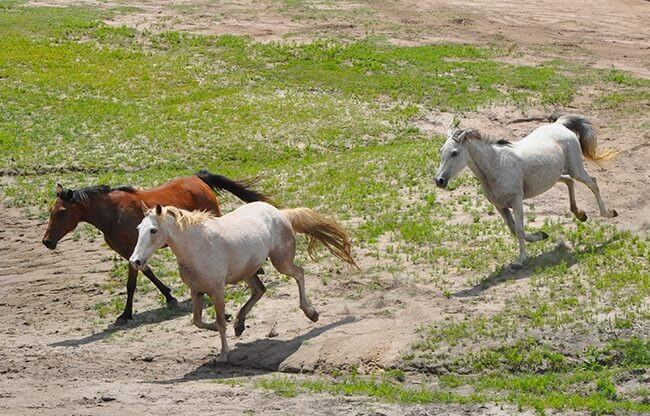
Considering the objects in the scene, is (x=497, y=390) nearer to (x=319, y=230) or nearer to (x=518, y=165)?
(x=319, y=230)

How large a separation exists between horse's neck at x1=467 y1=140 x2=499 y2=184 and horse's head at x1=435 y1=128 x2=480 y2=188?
16 cm

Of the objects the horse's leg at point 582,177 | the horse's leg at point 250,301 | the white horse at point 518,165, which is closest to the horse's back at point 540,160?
the white horse at point 518,165

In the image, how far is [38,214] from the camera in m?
20.2

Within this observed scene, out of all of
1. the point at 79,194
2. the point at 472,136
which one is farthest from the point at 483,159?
the point at 79,194

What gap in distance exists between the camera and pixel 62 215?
1597 cm

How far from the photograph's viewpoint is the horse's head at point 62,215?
52.3 feet

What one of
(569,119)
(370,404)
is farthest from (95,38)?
(370,404)

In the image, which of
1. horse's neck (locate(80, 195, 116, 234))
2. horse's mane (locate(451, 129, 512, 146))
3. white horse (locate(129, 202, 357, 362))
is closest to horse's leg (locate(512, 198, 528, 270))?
horse's mane (locate(451, 129, 512, 146))

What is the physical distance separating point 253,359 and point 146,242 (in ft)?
6.70

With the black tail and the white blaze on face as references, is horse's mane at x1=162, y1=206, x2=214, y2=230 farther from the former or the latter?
the black tail

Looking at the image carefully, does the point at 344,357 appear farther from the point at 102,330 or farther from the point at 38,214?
the point at 38,214

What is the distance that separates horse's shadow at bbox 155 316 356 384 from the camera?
13406 mm

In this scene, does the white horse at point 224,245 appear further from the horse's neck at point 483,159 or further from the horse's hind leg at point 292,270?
the horse's neck at point 483,159

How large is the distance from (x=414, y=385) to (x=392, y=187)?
7531mm
